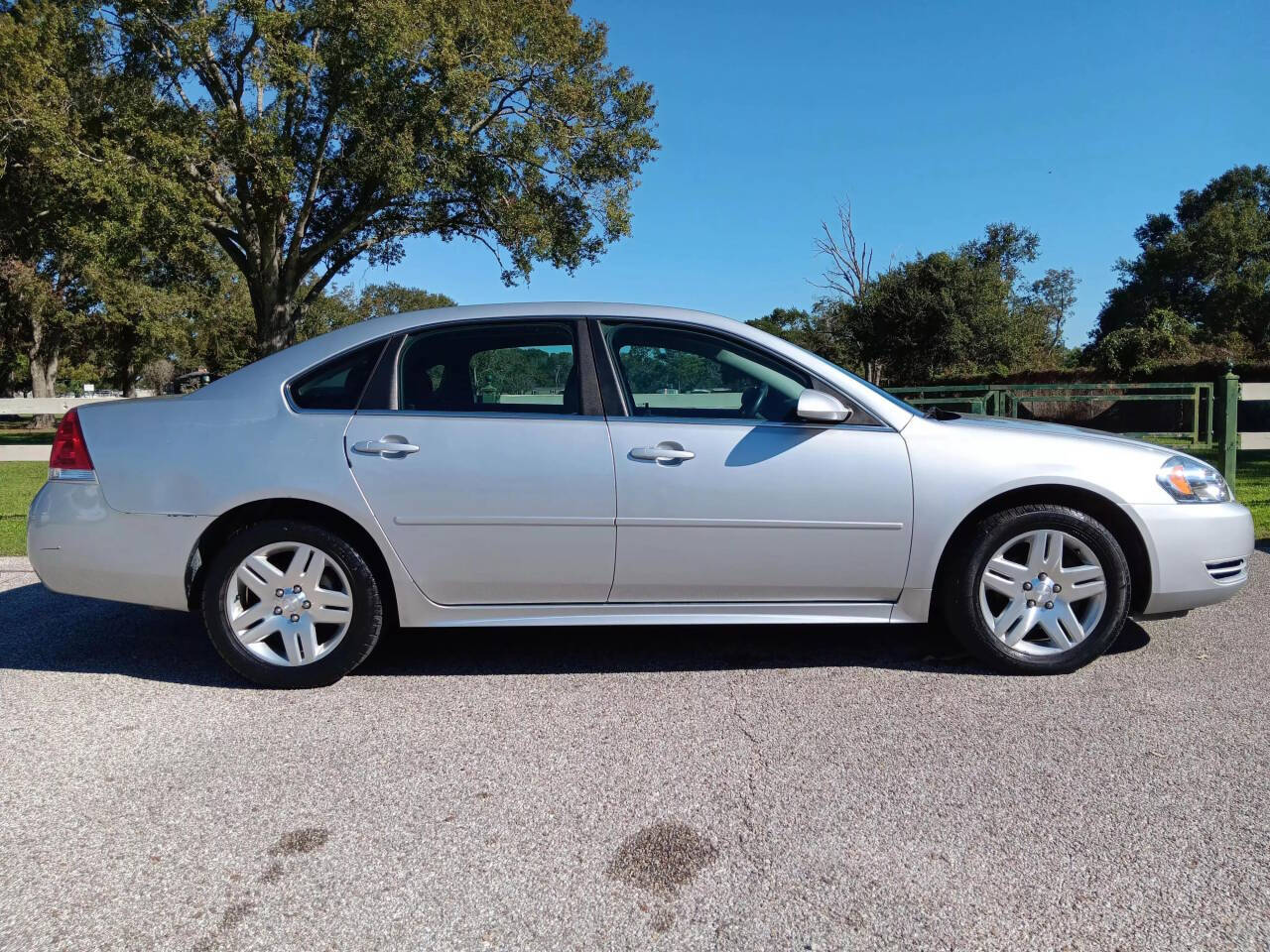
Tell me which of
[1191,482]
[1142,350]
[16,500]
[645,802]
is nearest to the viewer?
[645,802]

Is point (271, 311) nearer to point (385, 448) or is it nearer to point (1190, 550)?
point (385, 448)

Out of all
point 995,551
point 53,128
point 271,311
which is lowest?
point 995,551

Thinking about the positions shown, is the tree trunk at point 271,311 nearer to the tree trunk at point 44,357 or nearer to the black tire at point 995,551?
the black tire at point 995,551

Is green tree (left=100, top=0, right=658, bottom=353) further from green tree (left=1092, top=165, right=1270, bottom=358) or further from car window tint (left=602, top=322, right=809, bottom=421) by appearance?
green tree (left=1092, top=165, right=1270, bottom=358)

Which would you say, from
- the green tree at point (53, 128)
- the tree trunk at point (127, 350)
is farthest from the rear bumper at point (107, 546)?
the tree trunk at point (127, 350)

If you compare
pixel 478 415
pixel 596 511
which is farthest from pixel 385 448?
pixel 596 511

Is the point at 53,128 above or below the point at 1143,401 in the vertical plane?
above

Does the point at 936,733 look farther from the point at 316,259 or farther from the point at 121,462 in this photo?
the point at 316,259

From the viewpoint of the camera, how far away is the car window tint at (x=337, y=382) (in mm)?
3590

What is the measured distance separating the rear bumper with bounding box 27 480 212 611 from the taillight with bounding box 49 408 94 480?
4 centimetres

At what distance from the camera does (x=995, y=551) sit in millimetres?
3553

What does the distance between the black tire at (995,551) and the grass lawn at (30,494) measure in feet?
12.7

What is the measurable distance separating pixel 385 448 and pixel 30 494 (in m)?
10.1

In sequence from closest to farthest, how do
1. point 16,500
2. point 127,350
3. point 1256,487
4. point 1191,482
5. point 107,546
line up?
point 107,546 → point 1191,482 → point 1256,487 → point 16,500 → point 127,350
